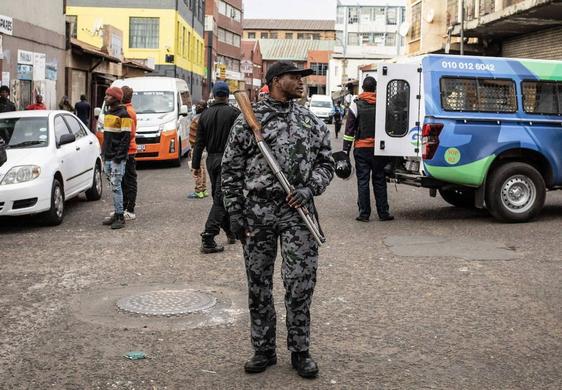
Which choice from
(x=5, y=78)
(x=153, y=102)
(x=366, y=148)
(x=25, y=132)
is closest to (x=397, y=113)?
(x=366, y=148)

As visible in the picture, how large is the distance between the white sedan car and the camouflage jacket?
5.89m

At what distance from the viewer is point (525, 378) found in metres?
4.72

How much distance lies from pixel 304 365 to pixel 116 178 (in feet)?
20.2

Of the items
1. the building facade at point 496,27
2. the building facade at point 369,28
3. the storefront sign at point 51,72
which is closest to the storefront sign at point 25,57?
the storefront sign at point 51,72

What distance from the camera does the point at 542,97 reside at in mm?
10992

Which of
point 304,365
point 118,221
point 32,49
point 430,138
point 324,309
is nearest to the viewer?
point 304,365

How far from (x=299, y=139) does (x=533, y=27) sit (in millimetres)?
21114

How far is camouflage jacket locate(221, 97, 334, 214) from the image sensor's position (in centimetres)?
463

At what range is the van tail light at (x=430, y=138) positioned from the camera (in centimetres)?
1051

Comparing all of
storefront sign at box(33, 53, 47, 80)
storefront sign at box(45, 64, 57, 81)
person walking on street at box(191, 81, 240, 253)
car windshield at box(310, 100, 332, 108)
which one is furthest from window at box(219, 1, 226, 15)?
person walking on street at box(191, 81, 240, 253)

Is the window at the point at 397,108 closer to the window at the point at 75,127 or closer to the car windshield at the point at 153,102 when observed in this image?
the window at the point at 75,127

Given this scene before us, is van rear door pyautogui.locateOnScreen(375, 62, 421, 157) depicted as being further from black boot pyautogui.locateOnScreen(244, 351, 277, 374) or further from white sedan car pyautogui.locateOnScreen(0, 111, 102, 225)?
black boot pyautogui.locateOnScreen(244, 351, 277, 374)

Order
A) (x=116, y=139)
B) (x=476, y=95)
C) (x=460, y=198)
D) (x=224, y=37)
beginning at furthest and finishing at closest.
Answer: (x=224, y=37)
(x=460, y=198)
(x=476, y=95)
(x=116, y=139)

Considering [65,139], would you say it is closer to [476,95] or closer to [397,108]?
[397,108]
